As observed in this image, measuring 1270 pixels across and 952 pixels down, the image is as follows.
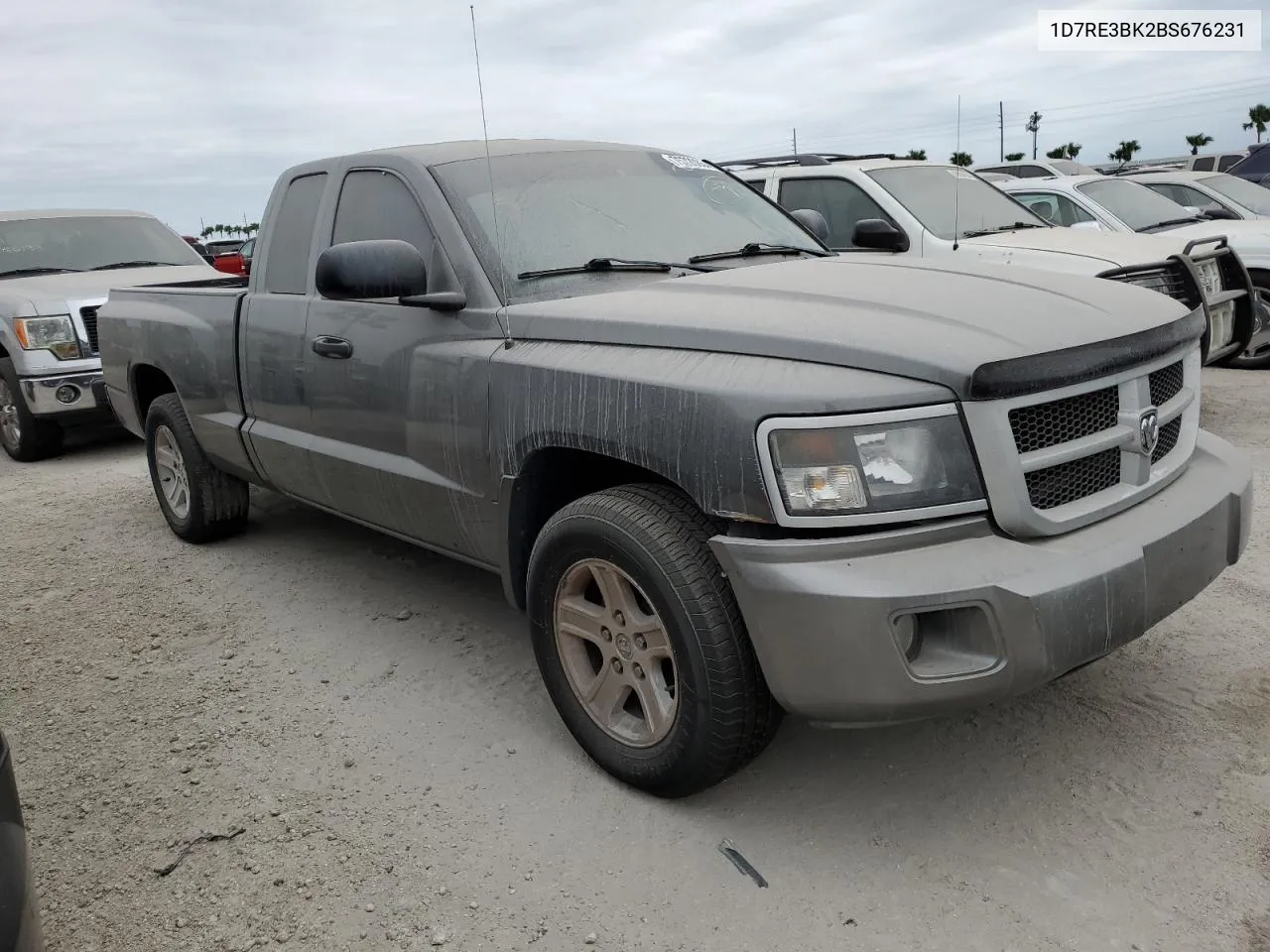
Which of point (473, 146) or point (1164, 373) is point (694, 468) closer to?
point (1164, 373)

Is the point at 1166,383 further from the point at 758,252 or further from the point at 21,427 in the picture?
the point at 21,427

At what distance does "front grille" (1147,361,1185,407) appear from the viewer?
8.93 feet

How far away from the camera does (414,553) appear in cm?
495

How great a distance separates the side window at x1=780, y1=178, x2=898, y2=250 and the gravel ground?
381 cm

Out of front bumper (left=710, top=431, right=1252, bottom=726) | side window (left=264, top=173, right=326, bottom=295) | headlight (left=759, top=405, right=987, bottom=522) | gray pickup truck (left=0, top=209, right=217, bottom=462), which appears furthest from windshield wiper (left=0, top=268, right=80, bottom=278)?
headlight (left=759, top=405, right=987, bottom=522)

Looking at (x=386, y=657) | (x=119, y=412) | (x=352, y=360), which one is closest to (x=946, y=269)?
(x=352, y=360)

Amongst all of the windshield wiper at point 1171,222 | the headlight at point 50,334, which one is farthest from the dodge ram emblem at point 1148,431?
the headlight at point 50,334

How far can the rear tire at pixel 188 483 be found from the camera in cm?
510

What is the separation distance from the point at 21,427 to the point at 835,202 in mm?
6142

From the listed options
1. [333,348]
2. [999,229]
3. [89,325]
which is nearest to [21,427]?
[89,325]

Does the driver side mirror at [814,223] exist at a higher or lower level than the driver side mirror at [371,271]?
higher

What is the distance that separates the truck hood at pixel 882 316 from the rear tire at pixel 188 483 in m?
2.69

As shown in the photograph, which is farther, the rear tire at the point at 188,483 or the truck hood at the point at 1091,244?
the truck hood at the point at 1091,244

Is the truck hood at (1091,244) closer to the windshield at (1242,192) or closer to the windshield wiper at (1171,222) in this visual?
the windshield wiper at (1171,222)
